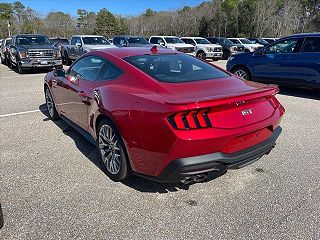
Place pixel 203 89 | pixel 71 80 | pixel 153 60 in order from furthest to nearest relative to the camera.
→ pixel 71 80 → pixel 153 60 → pixel 203 89

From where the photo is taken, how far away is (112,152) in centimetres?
345

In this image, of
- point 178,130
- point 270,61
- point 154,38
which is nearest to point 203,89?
point 178,130

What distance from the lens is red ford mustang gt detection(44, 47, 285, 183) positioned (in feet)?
8.66

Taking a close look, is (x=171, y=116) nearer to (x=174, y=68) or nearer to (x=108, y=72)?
(x=174, y=68)

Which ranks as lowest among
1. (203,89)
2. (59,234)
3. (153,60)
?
(59,234)

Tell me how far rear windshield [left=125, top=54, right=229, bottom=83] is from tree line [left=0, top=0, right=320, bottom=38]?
1964 inches

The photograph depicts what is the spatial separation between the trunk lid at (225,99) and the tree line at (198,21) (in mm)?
50384

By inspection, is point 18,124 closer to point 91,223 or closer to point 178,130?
point 91,223

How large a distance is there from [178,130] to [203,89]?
2.25ft

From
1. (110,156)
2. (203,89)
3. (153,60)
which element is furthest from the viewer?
(153,60)

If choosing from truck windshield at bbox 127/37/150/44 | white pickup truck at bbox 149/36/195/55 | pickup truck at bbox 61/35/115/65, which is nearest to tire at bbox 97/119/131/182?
pickup truck at bbox 61/35/115/65

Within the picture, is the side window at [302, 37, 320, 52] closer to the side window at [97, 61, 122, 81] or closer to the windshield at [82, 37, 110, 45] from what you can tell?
the side window at [97, 61, 122, 81]

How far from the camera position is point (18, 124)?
5723 mm

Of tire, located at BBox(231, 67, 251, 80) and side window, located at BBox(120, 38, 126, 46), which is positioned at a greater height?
side window, located at BBox(120, 38, 126, 46)
